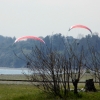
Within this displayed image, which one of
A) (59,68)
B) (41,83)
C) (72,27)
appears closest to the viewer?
(59,68)

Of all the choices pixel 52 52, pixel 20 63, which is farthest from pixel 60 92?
pixel 20 63

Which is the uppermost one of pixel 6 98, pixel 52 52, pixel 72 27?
pixel 72 27

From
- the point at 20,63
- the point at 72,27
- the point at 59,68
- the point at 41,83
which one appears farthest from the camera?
the point at 20,63

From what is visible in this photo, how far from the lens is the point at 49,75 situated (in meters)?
17.1

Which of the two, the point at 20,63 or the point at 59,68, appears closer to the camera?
the point at 59,68

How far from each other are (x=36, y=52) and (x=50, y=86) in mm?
1919

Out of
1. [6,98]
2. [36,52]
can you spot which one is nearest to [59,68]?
[36,52]

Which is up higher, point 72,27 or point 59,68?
point 72,27

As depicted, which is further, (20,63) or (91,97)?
(20,63)

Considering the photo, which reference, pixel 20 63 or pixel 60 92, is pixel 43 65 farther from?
pixel 20 63

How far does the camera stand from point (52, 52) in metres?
17.2

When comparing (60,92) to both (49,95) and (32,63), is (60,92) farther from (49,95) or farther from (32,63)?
(32,63)

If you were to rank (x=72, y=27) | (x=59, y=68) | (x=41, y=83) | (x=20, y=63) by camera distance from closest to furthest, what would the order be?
(x=59, y=68) < (x=41, y=83) < (x=72, y=27) < (x=20, y=63)

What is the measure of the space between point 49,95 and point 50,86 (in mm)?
444
